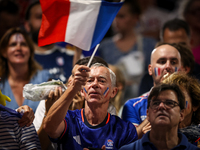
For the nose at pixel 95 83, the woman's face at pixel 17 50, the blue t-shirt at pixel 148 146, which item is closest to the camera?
the blue t-shirt at pixel 148 146

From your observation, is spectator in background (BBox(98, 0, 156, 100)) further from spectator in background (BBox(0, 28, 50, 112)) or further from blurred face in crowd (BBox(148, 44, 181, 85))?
blurred face in crowd (BBox(148, 44, 181, 85))

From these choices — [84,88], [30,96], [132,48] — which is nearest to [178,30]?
[132,48]

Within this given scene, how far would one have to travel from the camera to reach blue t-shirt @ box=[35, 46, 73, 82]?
5342 millimetres

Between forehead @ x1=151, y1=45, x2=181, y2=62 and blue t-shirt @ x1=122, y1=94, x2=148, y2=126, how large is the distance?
0.55 meters

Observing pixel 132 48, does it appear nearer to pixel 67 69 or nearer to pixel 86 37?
pixel 67 69

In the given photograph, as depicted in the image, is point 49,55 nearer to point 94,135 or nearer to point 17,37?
point 17,37

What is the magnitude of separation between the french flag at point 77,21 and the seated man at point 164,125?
96cm

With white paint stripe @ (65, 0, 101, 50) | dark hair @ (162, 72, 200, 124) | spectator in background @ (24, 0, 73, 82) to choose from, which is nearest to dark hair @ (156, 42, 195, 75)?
dark hair @ (162, 72, 200, 124)

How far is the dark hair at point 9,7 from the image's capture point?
600 centimetres

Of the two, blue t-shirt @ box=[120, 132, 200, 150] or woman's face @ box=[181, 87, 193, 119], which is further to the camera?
woman's face @ box=[181, 87, 193, 119]

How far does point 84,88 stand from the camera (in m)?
3.40

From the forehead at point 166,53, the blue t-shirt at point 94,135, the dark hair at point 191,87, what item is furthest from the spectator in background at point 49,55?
the dark hair at point 191,87

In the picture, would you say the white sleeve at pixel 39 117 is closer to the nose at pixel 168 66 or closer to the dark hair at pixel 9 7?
the nose at pixel 168 66

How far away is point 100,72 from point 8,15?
10.5ft
